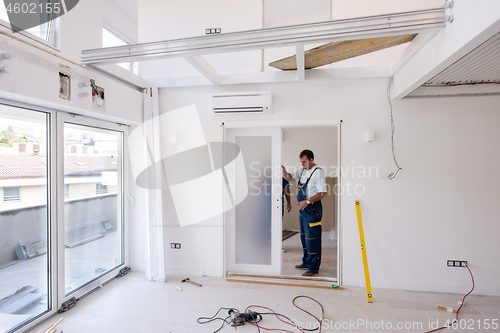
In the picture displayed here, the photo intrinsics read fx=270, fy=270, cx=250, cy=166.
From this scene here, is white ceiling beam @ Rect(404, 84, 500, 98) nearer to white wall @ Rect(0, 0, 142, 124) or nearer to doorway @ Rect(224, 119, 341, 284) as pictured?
doorway @ Rect(224, 119, 341, 284)

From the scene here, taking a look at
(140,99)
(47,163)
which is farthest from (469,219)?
(47,163)

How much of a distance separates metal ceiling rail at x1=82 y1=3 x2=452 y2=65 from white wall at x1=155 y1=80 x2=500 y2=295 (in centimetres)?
128

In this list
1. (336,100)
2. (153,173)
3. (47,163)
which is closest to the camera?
(47,163)

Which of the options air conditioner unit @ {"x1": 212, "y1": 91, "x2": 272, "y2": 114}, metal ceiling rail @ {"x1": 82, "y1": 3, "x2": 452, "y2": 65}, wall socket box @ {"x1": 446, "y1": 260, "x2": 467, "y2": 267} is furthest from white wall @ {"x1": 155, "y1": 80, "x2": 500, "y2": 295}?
metal ceiling rail @ {"x1": 82, "y1": 3, "x2": 452, "y2": 65}

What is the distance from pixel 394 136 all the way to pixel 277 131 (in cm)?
140

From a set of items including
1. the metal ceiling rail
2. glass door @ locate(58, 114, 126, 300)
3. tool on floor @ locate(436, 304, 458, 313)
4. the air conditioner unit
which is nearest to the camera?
the metal ceiling rail

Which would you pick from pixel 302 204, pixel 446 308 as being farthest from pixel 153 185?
pixel 446 308

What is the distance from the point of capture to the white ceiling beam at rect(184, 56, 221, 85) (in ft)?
8.83

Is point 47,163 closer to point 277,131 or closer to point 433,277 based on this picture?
point 277,131

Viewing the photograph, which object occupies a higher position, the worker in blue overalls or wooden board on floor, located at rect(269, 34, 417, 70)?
wooden board on floor, located at rect(269, 34, 417, 70)

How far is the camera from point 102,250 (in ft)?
11.1

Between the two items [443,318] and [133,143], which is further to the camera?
[133,143]

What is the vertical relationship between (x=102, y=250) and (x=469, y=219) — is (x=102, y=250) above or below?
below

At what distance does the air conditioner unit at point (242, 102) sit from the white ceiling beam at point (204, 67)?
22cm
